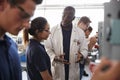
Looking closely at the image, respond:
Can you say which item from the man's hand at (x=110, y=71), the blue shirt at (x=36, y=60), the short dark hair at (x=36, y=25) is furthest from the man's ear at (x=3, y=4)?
the short dark hair at (x=36, y=25)

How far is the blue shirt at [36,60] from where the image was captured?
1812 mm

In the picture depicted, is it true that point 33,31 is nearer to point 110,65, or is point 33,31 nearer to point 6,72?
point 6,72

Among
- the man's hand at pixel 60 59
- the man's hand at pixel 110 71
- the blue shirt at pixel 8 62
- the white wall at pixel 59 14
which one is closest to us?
the man's hand at pixel 110 71

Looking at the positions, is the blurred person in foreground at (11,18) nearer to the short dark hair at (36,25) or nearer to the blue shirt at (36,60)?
the blue shirt at (36,60)

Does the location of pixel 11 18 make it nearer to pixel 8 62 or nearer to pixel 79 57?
pixel 8 62

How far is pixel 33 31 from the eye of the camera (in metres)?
1.95

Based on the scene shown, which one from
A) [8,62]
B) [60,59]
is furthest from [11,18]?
[60,59]

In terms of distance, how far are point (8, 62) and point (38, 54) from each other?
2.55 feet

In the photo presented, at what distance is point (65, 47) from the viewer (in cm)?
245

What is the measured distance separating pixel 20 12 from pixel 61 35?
1.60 metres

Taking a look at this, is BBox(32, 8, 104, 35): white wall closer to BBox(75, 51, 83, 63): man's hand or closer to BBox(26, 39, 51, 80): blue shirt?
BBox(75, 51, 83, 63): man's hand

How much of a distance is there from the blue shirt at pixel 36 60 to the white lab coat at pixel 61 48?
1.84 feet

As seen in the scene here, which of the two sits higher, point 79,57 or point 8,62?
point 8,62

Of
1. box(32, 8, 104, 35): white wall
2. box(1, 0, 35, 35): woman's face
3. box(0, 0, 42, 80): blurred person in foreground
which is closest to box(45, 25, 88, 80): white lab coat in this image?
box(0, 0, 42, 80): blurred person in foreground
